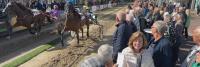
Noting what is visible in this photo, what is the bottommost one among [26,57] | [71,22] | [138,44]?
[26,57]

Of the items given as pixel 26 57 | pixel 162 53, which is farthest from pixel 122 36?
pixel 26 57

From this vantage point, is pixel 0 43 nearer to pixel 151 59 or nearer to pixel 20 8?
pixel 20 8

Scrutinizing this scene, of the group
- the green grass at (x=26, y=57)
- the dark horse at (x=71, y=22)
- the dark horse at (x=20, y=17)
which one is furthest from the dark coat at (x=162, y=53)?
the dark horse at (x=20, y=17)

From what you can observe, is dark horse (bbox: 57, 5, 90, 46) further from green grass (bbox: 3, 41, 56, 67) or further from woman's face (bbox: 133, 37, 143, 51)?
woman's face (bbox: 133, 37, 143, 51)

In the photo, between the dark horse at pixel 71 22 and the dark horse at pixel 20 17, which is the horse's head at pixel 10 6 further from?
the dark horse at pixel 71 22

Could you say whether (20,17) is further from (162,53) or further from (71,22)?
(162,53)

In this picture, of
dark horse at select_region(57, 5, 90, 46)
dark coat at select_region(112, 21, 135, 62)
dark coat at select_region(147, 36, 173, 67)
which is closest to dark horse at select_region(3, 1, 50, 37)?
dark horse at select_region(57, 5, 90, 46)

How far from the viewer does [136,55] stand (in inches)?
237

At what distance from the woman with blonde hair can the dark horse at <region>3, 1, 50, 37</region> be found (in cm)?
1517

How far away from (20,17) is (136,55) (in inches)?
627

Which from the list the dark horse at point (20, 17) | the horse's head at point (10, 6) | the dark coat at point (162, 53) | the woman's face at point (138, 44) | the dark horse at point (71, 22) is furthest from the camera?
the dark horse at point (20, 17)

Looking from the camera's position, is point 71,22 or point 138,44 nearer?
point 138,44

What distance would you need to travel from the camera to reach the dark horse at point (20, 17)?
20703mm

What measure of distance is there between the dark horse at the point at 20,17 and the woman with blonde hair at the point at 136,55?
597 inches
